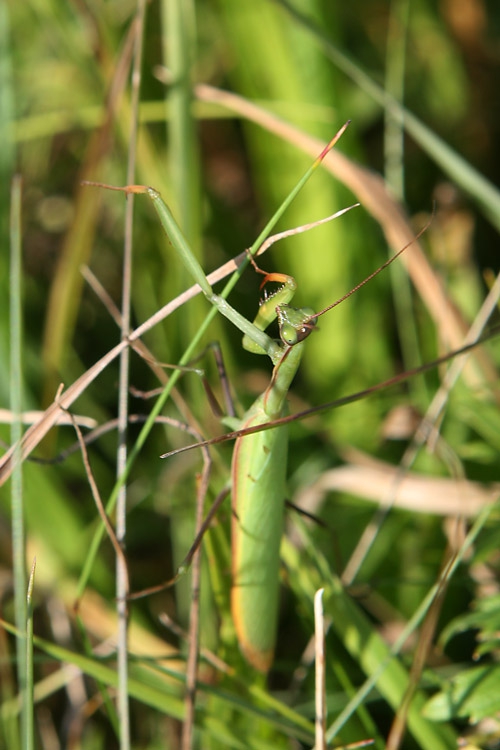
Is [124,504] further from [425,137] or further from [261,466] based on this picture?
[425,137]

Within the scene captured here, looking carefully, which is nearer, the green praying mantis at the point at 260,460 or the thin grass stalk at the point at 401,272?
the green praying mantis at the point at 260,460

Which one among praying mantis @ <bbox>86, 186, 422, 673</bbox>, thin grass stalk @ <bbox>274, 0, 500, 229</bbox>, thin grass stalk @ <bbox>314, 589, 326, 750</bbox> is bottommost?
thin grass stalk @ <bbox>314, 589, 326, 750</bbox>

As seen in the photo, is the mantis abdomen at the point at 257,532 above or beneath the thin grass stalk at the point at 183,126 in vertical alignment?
beneath

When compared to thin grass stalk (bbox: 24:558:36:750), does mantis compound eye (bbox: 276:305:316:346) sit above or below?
above

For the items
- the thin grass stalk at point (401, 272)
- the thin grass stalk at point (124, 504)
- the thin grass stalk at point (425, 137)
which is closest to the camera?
the thin grass stalk at point (124, 504)

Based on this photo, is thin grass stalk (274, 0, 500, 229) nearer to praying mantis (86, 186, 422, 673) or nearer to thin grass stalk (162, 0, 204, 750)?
thin grass stalk (162, 0, 204, 750)

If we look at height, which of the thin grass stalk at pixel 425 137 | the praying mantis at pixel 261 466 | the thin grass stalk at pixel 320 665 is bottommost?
the thin grass stalk at pixel 320 665

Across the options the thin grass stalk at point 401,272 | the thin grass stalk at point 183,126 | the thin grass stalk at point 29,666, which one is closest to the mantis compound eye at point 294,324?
the thin grass stalk at point 29,666

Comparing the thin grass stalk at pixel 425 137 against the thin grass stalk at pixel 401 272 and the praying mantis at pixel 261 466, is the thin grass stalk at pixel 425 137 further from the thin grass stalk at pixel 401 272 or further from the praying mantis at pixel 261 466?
the praying mantis at pixel 261 466

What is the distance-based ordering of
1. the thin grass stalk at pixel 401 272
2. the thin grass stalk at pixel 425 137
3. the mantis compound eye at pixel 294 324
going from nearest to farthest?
1. the mantis compound eye at pixel 294 324
2. the thin grass stalk at pixel 425 137
3. the thin grass stalk at pixel 401 272

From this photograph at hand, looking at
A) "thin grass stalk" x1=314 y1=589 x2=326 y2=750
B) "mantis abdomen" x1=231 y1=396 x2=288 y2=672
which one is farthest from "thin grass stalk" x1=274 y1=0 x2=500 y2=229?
"thin grass stalk" x1=314 y1=589 x2=326 y2=750

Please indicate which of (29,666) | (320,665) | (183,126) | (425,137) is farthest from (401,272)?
(29,666)

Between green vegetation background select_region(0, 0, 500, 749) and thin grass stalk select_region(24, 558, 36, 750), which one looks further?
green vegetation background select_region(0, 0, 500, 749)
